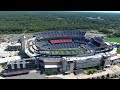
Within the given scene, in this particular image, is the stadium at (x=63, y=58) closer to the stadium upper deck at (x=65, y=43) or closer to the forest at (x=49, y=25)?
the stadium upper deck at (x=65, y=43)

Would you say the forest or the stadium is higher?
the forest

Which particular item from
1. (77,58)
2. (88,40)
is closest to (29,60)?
(77,58)

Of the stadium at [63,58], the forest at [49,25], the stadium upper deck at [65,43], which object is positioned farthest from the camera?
the forest at [49,25]

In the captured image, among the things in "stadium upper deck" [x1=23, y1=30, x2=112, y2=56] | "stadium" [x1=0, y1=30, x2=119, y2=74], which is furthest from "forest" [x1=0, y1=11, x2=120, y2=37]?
"stadium" [x1=0, y1=30, x2=119, y2=74]

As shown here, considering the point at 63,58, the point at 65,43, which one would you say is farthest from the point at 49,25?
the point at 63,58

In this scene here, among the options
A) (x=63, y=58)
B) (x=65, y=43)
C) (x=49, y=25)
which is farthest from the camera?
(x=49, y=25)

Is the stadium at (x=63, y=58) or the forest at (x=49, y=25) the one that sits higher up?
the forest at (x=49, y=25)

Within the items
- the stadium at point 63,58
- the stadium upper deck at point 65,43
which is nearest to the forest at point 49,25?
the stadium upper deck at point 65,43

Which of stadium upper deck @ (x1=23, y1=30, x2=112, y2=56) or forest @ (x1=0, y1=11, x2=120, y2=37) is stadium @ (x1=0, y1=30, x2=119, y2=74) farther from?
forest @ (x1=0, y1=11, x2=120, y2=37)

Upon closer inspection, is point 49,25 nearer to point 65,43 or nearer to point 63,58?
point 65,43

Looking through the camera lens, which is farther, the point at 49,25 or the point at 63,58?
the point at 49,25

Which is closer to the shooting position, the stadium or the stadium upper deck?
the stadium
